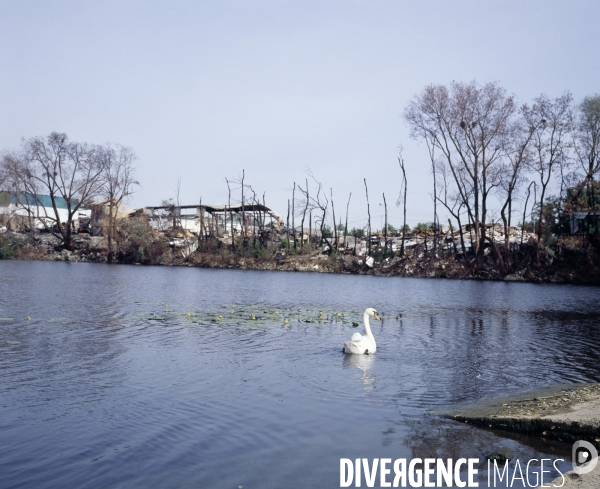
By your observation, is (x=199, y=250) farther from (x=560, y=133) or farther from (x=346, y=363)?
(x=346, y=363)

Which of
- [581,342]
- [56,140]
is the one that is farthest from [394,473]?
[56,140]

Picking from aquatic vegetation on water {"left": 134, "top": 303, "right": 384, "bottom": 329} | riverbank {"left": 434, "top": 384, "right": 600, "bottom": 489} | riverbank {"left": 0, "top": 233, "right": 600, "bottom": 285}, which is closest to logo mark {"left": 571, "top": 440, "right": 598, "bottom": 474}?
riverbank {"left": 434, "top": 384, "right": 600, "bottom": 489}

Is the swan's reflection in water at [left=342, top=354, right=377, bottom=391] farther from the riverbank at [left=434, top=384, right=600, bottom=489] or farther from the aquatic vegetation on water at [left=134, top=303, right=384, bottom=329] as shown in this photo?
the aquatic vegetation on water at [left=134, top=303, right=384, bottom=329]

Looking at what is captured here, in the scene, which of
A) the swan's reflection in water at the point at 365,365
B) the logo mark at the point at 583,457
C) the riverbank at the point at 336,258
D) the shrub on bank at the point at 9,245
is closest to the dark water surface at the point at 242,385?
the swan's reflection in water at the point at 365,365

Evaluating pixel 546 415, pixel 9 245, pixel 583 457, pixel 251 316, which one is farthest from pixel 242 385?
pixel 9 245

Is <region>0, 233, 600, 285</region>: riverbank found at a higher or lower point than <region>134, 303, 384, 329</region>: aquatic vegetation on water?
higher

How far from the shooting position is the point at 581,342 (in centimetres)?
1991

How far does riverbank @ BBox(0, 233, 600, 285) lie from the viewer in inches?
2167

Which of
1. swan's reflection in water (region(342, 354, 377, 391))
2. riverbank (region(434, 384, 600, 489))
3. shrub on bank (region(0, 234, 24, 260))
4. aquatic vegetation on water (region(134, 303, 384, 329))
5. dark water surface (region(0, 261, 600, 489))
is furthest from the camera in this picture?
shrub on bank (region(0, 234, 24, 260))

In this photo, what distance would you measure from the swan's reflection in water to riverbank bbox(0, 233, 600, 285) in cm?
4295

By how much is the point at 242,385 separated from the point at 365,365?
388 cm

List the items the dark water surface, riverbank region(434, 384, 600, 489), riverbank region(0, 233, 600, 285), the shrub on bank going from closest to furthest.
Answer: the dark water surface → riverbank region(434, 384, 600, 489) → riverbank region(0, 233, 600, 285) → the shrub on bank

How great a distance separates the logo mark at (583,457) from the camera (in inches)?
296

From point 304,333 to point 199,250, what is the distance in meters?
54.0
